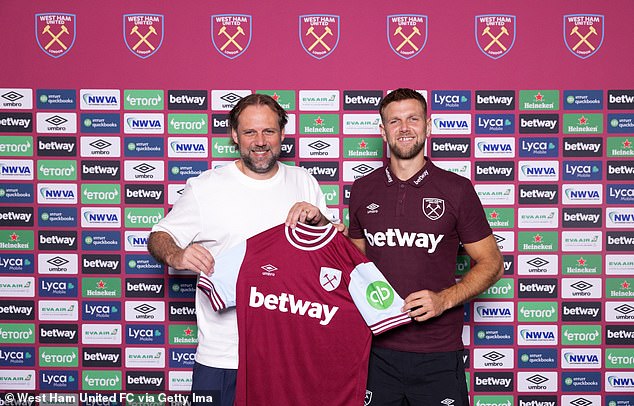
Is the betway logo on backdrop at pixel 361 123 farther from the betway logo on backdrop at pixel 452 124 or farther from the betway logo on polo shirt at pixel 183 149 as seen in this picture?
the betway logo on polo shirt at pixel 183 149

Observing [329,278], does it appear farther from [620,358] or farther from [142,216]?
[620,358]

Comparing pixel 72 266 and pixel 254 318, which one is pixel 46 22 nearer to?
pixel 72 266

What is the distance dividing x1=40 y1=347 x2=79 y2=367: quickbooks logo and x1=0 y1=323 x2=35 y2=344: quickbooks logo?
0.32 ft

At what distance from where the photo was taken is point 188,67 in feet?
9.59

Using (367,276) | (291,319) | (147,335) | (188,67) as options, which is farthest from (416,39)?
(147,335)

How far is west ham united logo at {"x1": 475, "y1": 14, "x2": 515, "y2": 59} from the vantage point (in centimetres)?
290

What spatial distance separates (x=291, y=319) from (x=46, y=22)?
2184 mm

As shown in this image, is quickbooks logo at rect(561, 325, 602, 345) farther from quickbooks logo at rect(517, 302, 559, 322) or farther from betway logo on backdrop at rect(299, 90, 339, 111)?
betway logo on backdrop at rect(299, 90, 339, 111)

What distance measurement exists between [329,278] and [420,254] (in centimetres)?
36

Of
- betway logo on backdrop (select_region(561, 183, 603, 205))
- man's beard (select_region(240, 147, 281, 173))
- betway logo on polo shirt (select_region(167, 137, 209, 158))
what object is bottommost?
betway logo on backdrop (select_region(561, 183, 603, 205))

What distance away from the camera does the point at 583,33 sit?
115 inches

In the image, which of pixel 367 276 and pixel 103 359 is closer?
pixel 367 276

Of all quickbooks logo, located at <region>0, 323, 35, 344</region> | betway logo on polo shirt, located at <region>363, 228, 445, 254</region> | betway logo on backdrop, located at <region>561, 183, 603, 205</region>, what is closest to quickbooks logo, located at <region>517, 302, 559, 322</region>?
betway logo on backdrop, located at <region>561, 183, 603, 205</region>

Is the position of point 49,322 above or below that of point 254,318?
below
